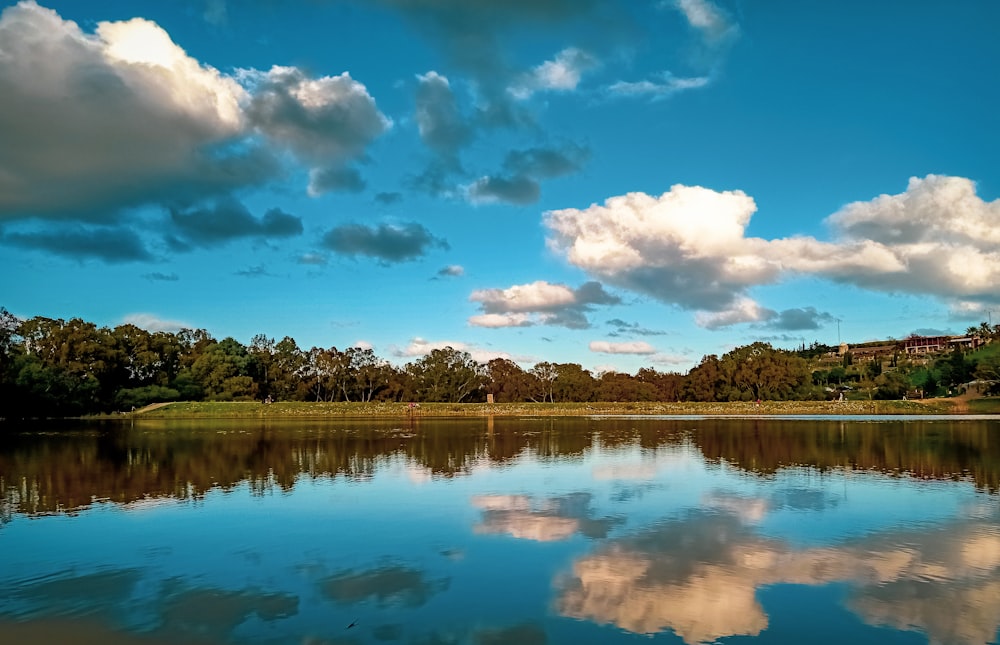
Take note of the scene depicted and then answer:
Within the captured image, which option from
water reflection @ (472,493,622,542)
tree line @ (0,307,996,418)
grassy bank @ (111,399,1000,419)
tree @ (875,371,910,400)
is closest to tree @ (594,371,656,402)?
tree line @ (0,307,996,418)

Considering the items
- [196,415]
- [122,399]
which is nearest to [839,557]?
[196,415]

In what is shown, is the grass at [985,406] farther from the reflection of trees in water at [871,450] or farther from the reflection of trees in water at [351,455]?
the reflection of trees in water at [351,455]

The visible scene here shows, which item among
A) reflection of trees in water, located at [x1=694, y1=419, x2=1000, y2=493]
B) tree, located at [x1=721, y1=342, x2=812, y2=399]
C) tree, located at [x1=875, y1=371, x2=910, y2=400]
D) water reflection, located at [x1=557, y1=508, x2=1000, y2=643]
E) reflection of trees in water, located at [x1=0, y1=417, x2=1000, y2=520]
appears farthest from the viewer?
tree, located at [x1=875, y1=371, x2=910, y2=400]

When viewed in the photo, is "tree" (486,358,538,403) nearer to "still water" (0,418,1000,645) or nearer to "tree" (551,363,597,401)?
"tree" (551,363,597,401)

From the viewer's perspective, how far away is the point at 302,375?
129 m

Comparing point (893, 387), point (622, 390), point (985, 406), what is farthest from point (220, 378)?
point (893, 387)

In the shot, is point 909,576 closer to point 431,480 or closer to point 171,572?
point 171,572

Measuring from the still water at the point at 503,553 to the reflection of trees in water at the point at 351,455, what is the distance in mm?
334

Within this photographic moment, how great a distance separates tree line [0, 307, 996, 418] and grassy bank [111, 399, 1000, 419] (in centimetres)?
1006

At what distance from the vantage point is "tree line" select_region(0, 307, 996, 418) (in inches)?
3723

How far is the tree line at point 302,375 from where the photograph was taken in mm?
94562

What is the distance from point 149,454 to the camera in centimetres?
3750

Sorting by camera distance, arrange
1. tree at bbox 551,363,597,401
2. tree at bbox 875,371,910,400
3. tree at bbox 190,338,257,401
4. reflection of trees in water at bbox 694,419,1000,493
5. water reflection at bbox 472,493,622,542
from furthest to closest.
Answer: tree at bbox 551,363,597,401, tree at bbox 875,371,910,400, tree at bbox 190,338,257,401, reflection of trees in water at bbox 694,419,1000,493, water reflection at bbox 472,493,622,542

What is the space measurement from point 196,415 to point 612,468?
264ft
